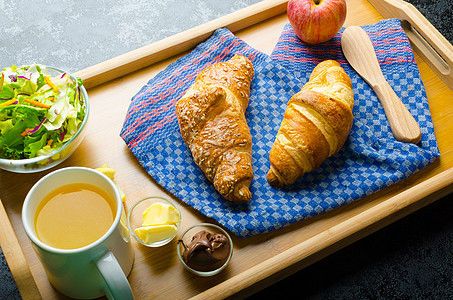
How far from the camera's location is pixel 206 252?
3.47 feet

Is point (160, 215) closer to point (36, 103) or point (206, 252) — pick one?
point (206, 252)

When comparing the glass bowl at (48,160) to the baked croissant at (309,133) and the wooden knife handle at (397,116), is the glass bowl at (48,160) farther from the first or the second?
the wooden knife handle at (397,116)

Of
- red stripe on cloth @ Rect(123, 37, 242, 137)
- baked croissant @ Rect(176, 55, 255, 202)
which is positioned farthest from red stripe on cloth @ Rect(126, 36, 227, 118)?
baked croissant @ Rect(176, 55, 255, 202)

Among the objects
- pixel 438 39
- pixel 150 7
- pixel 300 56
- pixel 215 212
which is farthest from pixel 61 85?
pixel 438 39

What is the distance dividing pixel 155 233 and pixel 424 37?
101 centimetres

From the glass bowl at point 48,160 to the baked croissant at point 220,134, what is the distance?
25 centimetres

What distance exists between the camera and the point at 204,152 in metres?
1.21

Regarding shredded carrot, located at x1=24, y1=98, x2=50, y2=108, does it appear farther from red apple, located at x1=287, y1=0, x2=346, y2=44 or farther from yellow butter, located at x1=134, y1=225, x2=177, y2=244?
red apple, located at x1=287, y1=0, x2=346, y2=44

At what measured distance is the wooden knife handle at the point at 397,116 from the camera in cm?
130

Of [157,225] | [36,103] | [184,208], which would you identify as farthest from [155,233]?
[36,103]

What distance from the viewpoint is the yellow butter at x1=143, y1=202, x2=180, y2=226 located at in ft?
3.62

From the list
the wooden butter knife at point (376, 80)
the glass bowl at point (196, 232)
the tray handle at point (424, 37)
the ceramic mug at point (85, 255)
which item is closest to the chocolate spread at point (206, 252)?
the glass bowl at point (196, 232)

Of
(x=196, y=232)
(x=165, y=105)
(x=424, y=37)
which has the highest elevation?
(x=424, y=37)

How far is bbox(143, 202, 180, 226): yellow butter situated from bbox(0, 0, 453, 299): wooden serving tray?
7 cm
